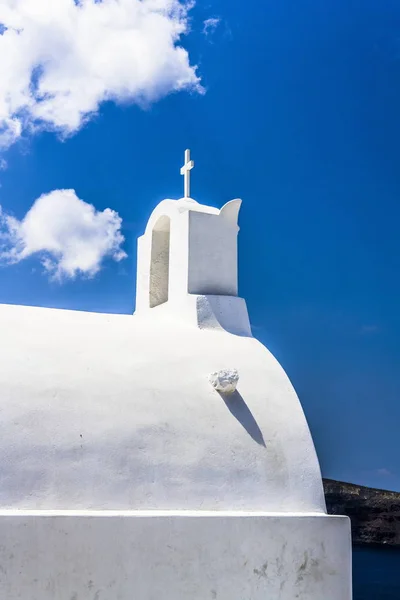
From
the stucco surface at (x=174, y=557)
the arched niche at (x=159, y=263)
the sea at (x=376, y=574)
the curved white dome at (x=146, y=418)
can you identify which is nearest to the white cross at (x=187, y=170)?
the arched niche at (x=159, y=263)

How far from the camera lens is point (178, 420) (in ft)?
23.1

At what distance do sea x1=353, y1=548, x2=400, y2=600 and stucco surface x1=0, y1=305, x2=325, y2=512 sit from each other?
18.1 meters

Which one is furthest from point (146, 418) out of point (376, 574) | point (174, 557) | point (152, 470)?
point (376, 574)

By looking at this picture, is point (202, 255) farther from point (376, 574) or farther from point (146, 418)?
point (376, 574)

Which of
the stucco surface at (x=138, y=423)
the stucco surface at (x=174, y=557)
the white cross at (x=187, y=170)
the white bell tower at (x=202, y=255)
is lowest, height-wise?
the stucco surface at (x=174, y=557)

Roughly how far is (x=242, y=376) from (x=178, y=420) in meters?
1.13

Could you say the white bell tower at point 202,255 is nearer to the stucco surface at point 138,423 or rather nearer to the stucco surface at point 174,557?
the stucco surface at point 138,423

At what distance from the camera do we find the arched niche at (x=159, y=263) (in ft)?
33.1

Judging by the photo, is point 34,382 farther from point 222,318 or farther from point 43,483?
point 222,318

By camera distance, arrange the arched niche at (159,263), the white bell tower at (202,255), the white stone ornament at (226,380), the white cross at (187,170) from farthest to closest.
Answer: the arched niche at (159,263) < the white cross at (187,170) < the white bell tower at (202,255) < the white stone ornament at (226,380)

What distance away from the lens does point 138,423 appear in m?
6.79

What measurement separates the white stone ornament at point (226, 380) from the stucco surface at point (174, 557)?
131 centimetres

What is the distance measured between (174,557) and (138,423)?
1.22 metres

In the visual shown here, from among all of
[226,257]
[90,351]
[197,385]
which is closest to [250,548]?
[197,385]
